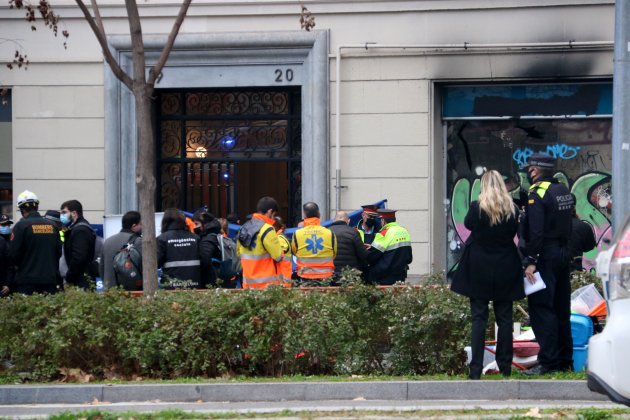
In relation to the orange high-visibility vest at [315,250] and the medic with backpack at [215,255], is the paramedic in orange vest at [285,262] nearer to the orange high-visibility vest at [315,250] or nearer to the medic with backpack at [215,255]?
the orange high-visibility vest at [315,250]

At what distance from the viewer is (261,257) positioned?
1224cm

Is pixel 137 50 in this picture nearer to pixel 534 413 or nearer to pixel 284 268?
pixel 284 268

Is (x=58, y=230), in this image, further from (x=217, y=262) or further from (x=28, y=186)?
(x=28, y=186)

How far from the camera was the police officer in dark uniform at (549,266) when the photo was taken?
31.6 feet

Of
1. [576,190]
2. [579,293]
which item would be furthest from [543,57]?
[579,293]

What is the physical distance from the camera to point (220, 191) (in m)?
19.9

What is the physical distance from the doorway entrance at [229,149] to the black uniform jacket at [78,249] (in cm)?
587

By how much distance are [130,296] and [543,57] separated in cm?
948

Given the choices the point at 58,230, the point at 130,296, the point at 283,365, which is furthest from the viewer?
the point at 58,230

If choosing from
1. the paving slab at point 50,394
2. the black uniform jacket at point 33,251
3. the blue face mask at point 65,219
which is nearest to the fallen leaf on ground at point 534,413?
the paving slab at point 50,394

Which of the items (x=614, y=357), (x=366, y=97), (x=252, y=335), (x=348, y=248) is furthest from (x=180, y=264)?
(x=614, y=357)

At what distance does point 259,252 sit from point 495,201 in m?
3.53

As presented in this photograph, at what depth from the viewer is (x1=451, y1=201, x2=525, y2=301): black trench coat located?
9.38 m

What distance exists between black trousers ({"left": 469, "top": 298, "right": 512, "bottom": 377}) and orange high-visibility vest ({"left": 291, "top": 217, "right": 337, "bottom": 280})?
369 cm
